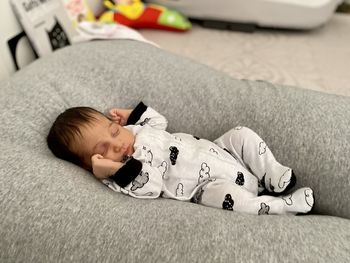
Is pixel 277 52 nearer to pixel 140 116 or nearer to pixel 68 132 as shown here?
pixel 140 116

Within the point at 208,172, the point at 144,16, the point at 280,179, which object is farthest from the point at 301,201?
the point at 144,16

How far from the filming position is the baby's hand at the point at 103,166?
1.04 metres

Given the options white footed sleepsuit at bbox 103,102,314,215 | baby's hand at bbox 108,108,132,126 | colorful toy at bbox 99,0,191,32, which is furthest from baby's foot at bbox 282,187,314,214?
colorful toy at bbox 99,0,191,32

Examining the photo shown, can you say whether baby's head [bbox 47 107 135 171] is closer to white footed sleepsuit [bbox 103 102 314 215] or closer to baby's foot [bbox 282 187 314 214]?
white footed sleepsuit [bbox 103 102 314 215]

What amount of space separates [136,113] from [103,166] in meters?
0.26

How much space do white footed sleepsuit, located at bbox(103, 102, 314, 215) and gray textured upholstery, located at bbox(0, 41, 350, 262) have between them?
6cm

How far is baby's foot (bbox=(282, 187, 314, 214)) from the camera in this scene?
1.05 meters

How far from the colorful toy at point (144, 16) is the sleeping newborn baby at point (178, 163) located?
34.7 inches

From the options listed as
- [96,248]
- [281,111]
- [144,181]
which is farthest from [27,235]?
[281,111]

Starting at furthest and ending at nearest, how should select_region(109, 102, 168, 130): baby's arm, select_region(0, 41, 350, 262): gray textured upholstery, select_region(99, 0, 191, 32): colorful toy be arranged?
select_region(99, 0, 191, 32): colorful toy → select_region(109, 102, 168, 130): baby's arm → select_region(0, 41, 350, 262): gray textured upholstery

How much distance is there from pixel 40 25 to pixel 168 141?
72 cm

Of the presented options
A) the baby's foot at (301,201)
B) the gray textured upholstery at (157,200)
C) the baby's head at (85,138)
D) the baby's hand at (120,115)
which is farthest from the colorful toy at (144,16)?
the baby's foot at (301,201)

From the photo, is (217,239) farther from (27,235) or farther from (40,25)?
(40,25)

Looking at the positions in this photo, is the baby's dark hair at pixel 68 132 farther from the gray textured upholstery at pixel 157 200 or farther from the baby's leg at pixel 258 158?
the baby's leg at pixel 258 158
